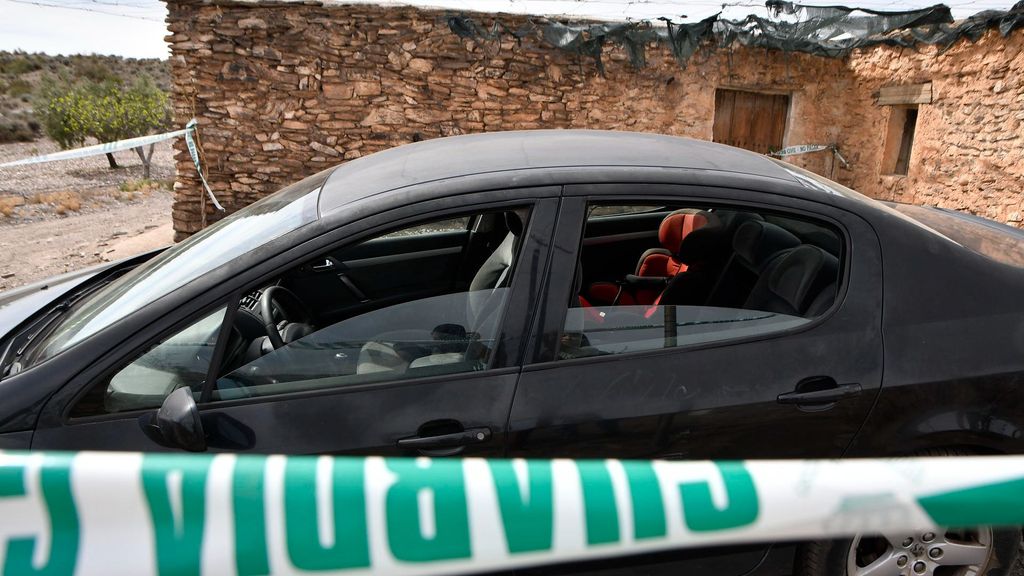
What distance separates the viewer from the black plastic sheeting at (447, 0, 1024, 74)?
765 centimetres

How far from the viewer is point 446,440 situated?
1.71m

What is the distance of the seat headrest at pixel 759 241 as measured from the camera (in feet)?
7.97

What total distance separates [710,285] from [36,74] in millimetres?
43759

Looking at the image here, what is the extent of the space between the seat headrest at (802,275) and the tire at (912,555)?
0.58 meters

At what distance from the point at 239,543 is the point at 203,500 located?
106 mm

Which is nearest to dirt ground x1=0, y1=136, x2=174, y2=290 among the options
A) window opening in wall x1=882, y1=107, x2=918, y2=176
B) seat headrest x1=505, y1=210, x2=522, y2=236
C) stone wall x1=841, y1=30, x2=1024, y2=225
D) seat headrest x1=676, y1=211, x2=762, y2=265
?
seat headrest x1=505, y1=210, x2=522, y2=236

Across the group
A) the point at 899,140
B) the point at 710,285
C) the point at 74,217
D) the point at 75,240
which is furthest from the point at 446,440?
the point at 74,217

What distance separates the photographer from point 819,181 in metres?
2.23

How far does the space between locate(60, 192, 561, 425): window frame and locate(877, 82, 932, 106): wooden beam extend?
25.7 ft

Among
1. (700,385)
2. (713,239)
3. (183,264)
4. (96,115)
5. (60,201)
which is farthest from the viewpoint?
(96,115)

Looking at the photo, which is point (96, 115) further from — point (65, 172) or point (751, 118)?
point (751, 118)

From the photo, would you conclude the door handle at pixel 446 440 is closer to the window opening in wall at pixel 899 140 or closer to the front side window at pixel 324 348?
the front side window at pixel 324 348

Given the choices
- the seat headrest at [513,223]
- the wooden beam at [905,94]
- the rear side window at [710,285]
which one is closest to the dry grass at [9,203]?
the rear side window at [710,285]

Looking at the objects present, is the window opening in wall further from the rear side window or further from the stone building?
the rear side window
